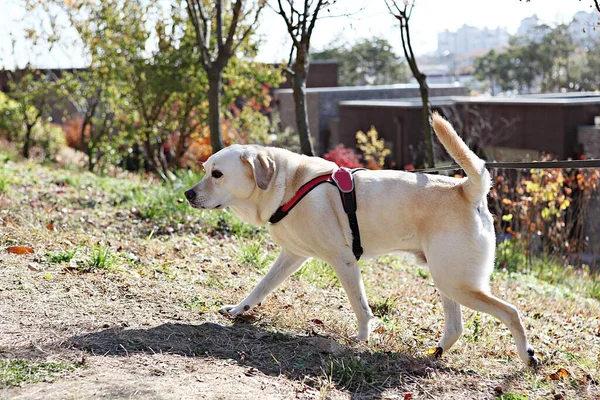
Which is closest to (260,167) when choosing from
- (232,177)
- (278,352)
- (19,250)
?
(232,177)

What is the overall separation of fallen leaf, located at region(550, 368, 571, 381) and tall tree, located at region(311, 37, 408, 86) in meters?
45.8

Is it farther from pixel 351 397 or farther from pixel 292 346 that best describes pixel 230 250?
pixel 351 397

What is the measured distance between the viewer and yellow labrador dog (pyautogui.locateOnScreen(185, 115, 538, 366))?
181 inches

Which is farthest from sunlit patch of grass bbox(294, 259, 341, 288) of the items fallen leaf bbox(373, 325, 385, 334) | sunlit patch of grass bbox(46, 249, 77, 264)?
sunlit patch of grass bbox(46, 249, 77, 264)

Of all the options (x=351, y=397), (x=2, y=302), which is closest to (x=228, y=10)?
(x=2, y=302)

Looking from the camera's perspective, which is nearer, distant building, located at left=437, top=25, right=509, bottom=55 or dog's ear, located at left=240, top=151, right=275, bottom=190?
dog's ear, located at left=240, top=151, right=275, bottom=190

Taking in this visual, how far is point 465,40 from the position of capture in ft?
227

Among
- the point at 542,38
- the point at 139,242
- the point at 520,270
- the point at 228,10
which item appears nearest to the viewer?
the point at 139,242

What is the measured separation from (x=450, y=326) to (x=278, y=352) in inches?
46.2

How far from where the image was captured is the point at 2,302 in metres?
5.00

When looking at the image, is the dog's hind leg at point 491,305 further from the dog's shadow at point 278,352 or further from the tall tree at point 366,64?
the tall tree at point 366,64

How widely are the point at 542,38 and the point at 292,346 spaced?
45374 millimetres

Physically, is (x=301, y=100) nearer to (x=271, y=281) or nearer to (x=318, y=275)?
(x=318, y=275)

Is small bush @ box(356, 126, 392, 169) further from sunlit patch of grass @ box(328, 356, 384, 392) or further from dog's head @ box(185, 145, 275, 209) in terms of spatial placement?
sunlit patch of grass @ box(328, 356, 384, 392)
